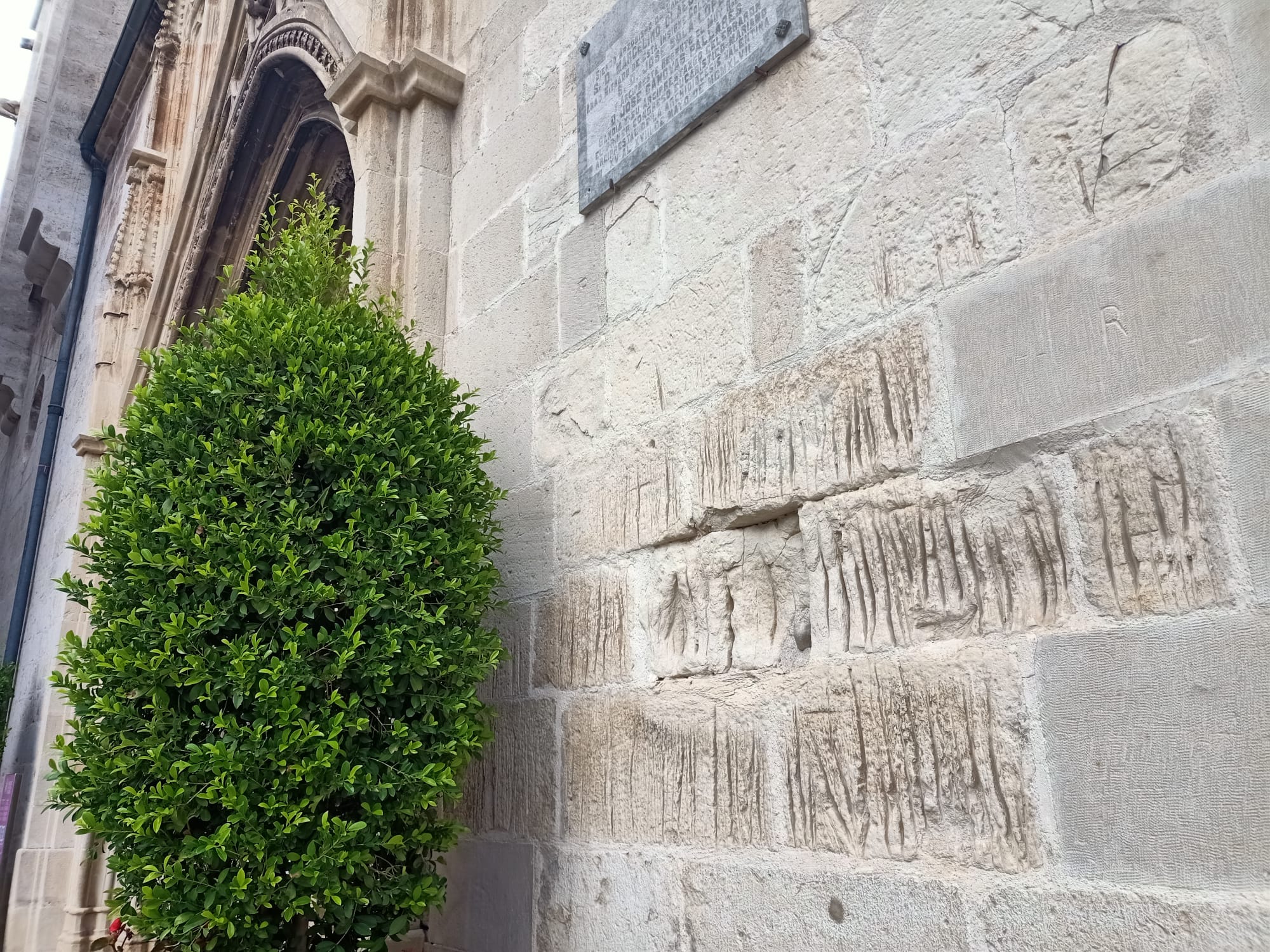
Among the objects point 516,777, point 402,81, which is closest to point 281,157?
point 402,81

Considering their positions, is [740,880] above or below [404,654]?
below

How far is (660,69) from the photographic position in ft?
7.07

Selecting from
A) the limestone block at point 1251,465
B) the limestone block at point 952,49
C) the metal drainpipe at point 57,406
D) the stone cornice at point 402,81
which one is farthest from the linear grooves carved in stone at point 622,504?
the metal drainpipe at point 57,406

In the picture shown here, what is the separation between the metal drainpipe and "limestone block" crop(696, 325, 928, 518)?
29.3 ft

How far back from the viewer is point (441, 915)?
2.41 metres

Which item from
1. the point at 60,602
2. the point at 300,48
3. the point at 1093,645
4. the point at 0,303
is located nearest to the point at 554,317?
the point at 1093,645

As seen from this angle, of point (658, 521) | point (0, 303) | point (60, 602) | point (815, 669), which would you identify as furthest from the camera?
point (0, 303)

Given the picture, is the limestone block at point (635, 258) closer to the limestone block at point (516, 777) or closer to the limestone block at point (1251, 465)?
the limestone block at point (516, 777)

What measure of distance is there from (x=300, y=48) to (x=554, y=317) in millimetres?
3000

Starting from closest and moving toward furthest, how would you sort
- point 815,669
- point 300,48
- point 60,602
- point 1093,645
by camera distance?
point 1093,645 → point 815,669 → point 300,48 → point 60,602

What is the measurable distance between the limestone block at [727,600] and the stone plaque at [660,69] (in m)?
0.93

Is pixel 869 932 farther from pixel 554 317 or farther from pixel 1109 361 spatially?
pixel 554 317

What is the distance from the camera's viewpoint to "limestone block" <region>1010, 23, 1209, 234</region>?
47.7 inches

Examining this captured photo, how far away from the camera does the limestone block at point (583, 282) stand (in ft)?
7.32
